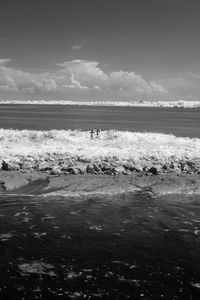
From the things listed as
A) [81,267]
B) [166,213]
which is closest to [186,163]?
[166,213]

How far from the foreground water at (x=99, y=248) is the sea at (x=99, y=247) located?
27 millimetres

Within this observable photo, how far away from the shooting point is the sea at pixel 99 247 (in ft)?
38.5

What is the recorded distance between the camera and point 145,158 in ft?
94.1

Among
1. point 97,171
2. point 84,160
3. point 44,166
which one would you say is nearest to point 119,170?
point 97,171

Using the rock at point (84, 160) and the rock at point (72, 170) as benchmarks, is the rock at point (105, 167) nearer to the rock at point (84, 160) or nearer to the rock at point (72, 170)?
the rock at point (72, 170)

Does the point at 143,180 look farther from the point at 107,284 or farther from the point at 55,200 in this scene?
the point at 107,284

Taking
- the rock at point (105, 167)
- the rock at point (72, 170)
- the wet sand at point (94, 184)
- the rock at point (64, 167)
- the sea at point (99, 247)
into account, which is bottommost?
the sea at point (99, 247)

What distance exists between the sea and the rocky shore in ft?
4.16

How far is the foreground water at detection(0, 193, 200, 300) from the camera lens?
38.5 ft

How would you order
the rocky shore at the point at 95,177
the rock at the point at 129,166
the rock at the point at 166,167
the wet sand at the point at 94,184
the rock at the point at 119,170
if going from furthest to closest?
the rock at the point at 166,167
the rock at the point at 129,166
the rock at the point at 119,170
the rocky shore at the point at 95,177
the wet sand at the point at 94,184

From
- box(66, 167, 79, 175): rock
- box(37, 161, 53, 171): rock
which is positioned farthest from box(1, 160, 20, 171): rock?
box(66, 167, 79, 175): rock

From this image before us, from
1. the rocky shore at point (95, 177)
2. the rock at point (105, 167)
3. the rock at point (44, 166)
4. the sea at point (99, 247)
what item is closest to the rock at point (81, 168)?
the rocky shore at point (95, 177)

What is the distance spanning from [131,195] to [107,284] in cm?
1037

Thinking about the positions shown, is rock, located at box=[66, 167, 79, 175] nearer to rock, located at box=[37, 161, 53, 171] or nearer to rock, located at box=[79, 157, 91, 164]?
rock, located at box=[37, 161, 53, 171]
